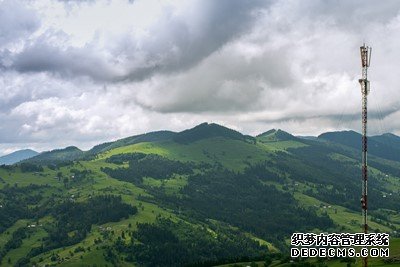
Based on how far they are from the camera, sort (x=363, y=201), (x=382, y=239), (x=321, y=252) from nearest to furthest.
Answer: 1. (x=363, y=201)
2. (x=382, y=239)
3. (x=321, y=252)

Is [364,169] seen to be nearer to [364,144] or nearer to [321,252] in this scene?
[364,144]

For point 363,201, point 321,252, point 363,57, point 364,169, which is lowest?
point 321,252

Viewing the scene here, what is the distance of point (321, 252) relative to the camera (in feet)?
637

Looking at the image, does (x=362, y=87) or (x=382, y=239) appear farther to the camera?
(x=382, y=239)

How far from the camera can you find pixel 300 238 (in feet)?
547

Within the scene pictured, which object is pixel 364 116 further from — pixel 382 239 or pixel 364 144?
pixel 382 239

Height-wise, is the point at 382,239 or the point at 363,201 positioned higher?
the point at 363,201

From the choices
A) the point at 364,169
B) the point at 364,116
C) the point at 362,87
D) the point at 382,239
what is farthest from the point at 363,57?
the point at 382,239

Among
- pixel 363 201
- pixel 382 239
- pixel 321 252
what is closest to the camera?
pixel 363 201

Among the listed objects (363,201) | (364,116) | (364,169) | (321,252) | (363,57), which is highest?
(363,57)

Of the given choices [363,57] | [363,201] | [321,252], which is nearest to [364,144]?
[363,201]

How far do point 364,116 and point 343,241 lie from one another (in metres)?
46.6

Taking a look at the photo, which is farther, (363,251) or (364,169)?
(363,251)

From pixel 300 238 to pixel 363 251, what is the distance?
2133 cm
